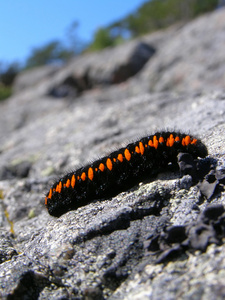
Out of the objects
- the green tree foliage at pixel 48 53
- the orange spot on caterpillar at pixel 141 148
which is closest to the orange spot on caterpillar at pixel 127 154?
the orange spot on caterpillar at pixel 141 148

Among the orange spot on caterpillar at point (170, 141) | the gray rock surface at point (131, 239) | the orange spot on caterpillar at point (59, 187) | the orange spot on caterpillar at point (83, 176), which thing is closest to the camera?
the gray rock surface at point (131, 239)

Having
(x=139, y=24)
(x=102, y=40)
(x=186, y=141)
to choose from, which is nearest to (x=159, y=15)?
(x=139, y=24)

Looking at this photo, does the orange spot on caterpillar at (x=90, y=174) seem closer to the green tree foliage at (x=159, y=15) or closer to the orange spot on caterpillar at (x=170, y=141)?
the orange spot on caterpillar at (x=170, y=141)

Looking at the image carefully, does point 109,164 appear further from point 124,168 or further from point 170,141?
Result: point 170,141

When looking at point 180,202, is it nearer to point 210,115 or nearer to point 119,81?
point 210,115

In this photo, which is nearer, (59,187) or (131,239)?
(131,239)

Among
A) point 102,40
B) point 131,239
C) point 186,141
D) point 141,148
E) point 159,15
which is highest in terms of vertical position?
point 159,15

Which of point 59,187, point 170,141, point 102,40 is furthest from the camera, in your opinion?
point 102,40

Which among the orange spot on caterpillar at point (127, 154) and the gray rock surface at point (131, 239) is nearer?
the gray rock surface at point (131, 239)

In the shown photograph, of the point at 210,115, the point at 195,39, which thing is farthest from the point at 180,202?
the point at 195,39

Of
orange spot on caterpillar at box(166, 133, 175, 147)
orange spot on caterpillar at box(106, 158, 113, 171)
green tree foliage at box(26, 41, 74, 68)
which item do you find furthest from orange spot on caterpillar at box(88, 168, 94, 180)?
green tree foliage at box(26, 41, 74, 68)
